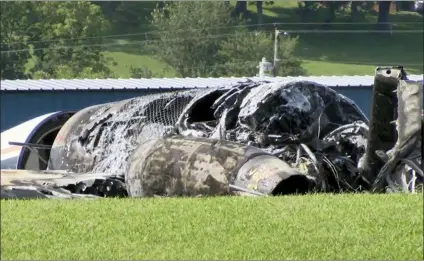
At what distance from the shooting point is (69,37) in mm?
81812

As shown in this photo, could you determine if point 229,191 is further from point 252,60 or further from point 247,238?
point 252,60

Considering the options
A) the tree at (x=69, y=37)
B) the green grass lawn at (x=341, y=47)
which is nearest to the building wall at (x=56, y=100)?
the green grass lawn at (x=341, y=47)

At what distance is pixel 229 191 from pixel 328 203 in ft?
9.54

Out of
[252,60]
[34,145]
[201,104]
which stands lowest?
[252,60]

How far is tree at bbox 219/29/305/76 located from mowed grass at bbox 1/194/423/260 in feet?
220

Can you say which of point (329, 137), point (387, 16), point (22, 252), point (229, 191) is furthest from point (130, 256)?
point (387, 16)

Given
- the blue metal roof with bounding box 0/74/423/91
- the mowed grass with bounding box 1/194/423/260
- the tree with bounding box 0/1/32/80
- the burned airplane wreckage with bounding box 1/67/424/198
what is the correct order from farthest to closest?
1. the tree with bounding box 0/1/32/80
2. the blue metal roof with bounding box 0/74/423/91
3. the burned airplane wreckage with bounding box 1/67/424/198
4. the mowed grass with bounding box 1/194/423/260

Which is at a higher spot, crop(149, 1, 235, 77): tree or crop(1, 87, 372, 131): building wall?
crop(1, 87, 372, 131): building wall

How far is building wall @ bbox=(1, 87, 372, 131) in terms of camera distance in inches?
1567

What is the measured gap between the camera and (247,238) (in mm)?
11180

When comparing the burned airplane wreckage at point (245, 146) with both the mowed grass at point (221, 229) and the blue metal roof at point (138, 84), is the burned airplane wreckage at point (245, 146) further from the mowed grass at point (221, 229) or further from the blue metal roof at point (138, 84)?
the blue metal roof at point (138, 84)

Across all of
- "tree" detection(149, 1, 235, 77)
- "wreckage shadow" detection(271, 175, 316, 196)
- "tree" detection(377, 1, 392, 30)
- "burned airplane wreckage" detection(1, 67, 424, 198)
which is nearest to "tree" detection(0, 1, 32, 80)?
"tree" detection(149, 1, 235, 77)

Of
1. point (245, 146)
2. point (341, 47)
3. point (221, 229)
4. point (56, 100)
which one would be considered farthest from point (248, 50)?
point (221, 229)

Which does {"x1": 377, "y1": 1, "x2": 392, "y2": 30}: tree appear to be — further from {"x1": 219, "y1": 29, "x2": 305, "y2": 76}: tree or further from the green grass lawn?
{"x1": 219, "y1": 29, "x2": 305, "y2": 76}: tree
